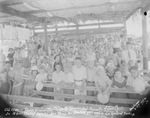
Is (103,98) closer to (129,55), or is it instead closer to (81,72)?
(81,72)

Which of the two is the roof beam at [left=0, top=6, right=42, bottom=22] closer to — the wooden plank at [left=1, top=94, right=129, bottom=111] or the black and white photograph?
the black and white photograph

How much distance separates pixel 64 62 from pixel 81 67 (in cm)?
25

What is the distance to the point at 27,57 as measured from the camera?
2.21m

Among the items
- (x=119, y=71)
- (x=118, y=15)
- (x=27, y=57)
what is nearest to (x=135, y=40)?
(x=118, y=15)

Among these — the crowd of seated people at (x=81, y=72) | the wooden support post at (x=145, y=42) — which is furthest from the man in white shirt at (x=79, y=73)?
the wooden support post at (x=145, y=42)

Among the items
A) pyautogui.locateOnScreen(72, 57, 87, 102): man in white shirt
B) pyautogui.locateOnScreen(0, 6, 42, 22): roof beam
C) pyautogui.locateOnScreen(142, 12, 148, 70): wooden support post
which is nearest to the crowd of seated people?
pyautogui.locateOnScreen(72, 57, 87, 102): man in white shirt

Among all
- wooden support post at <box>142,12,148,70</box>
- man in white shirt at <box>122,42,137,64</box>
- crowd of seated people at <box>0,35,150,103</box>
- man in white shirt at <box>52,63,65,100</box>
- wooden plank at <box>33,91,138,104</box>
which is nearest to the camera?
wooden plank at <box>33,91,138,104</box>

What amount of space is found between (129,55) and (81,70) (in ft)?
2.20

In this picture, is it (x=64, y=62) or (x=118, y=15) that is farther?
(x=118, y=15)

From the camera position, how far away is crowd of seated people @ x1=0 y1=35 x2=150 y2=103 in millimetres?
1602

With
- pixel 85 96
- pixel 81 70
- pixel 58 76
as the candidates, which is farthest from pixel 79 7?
pixel 85 96

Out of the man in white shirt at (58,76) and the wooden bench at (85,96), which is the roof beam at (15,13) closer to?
the man in white shirt at (58,76)

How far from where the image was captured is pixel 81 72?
1880mm

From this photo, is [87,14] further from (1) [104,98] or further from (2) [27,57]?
(1) [104,98]
